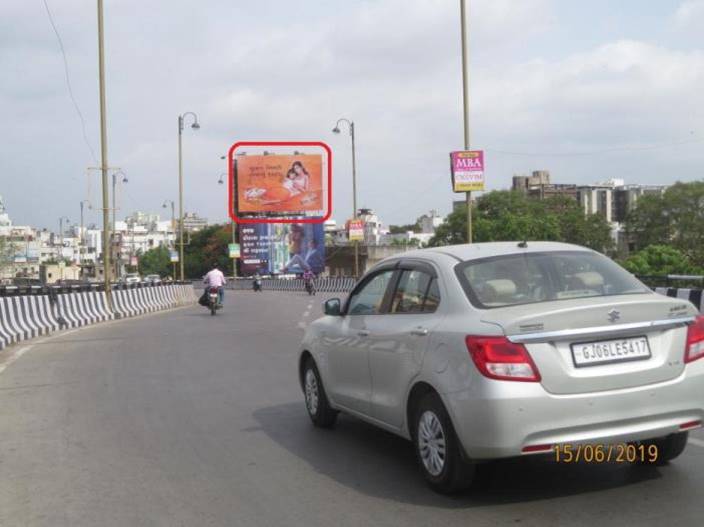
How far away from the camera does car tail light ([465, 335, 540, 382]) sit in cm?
490

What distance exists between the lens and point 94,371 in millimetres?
12461

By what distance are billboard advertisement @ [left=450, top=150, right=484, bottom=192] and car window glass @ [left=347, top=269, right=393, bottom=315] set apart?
13.9 m

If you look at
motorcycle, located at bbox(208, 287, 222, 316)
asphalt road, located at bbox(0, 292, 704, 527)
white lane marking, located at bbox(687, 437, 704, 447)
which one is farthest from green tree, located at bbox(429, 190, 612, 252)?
white lane marking, located at bbox(687, 437, 704, 447)

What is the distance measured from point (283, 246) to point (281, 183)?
9.43m

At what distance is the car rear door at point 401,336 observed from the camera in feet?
18.5

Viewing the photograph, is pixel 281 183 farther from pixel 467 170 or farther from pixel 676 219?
pixel 467 170

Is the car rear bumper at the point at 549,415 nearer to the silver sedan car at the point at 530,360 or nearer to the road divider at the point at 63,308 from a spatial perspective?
the silver sedan car at the point at 530,360

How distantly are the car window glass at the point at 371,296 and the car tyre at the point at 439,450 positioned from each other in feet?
3.81

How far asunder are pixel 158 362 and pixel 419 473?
8098mm

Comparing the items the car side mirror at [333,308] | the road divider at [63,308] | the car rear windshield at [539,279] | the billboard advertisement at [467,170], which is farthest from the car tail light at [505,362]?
the billboard advertisement at [467,170]

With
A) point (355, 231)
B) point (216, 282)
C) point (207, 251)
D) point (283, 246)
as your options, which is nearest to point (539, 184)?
point (207, 251)

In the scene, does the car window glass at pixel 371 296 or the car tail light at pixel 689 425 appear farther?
the car window glass at pixel 371 296

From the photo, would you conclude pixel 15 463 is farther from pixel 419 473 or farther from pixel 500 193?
pixel 500 193

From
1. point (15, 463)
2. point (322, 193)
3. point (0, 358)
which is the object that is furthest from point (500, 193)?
point (15, 463)
